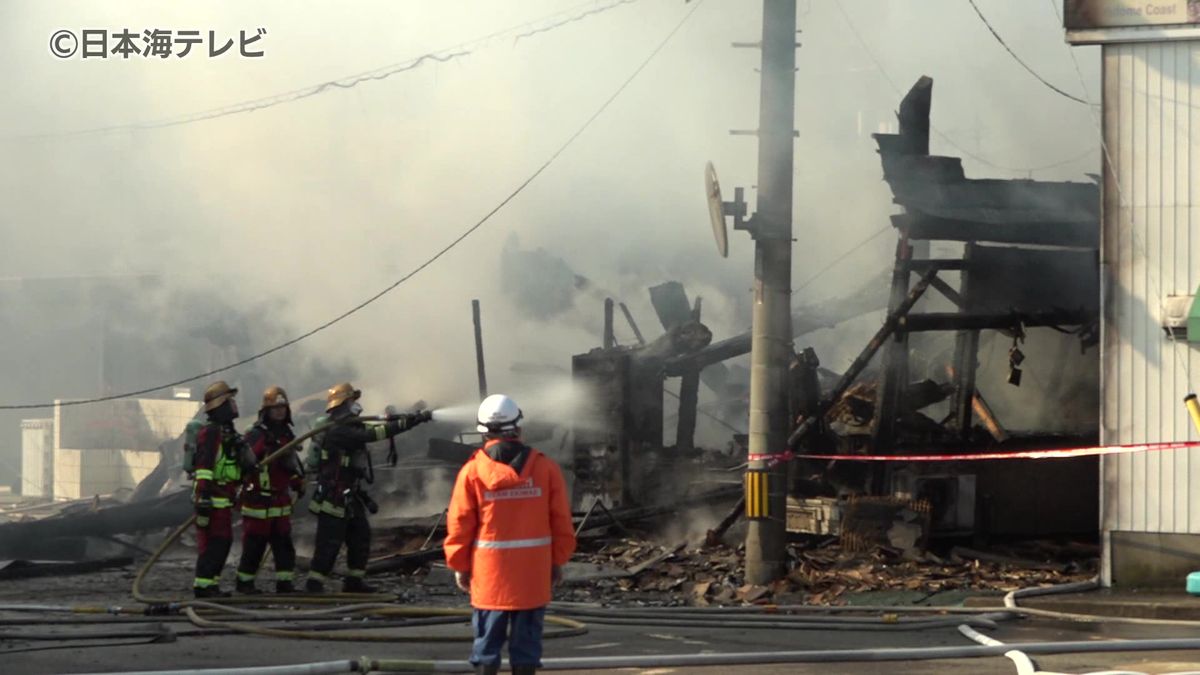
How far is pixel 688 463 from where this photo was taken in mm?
16438

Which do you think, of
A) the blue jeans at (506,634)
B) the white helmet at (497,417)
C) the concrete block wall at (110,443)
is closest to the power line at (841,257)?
the white helmet at (497,417)

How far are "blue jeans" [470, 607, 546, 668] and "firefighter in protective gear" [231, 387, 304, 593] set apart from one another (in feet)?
17.7

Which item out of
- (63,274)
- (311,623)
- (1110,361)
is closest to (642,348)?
(1110,361)

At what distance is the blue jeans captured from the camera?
576 centimetres

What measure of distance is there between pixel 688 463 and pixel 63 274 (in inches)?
683

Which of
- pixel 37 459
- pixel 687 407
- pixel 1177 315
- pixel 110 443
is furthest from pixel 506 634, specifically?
pixel 37 459

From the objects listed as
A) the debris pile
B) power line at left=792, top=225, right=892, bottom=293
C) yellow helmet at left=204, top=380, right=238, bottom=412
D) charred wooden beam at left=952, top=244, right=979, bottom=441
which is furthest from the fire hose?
power line at left=792, top=225, right=892, bottom=293

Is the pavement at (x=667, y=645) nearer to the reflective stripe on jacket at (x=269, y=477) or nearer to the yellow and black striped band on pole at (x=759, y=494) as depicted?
the reflective stripe on jacket at (x=269, y=477)

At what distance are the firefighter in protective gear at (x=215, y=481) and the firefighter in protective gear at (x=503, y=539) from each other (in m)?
5.17

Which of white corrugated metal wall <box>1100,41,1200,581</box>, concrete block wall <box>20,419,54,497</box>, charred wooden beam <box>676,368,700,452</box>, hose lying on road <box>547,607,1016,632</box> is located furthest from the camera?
concrete block wall <box>20,419,54,497</box>

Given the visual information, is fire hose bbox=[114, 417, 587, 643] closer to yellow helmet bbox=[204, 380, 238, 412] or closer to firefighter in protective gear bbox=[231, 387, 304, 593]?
firefighter in protective gear bbox=[231, 387, 304, 593]

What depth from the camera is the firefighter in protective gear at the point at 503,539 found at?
18.8 ft

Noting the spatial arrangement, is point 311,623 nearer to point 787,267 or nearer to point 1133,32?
point 787,267

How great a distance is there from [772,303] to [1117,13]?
3398 millimetres
